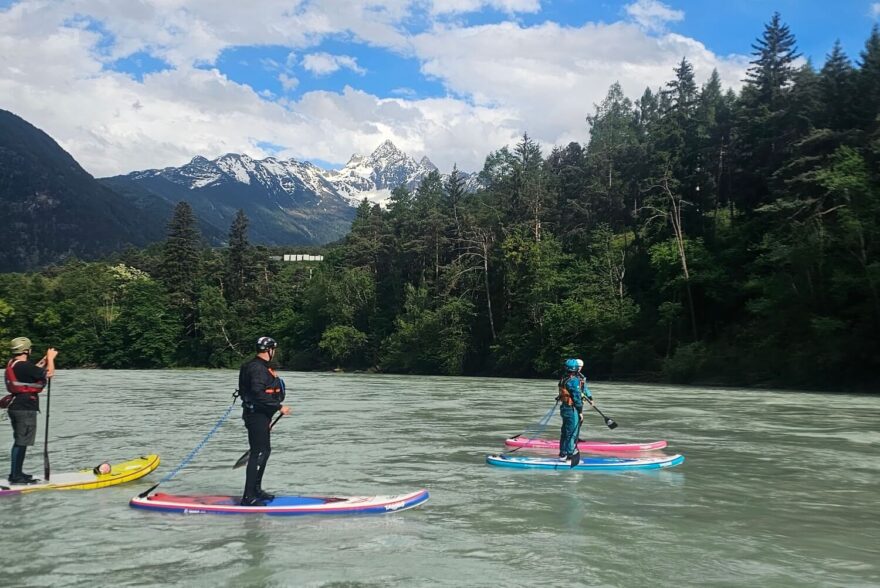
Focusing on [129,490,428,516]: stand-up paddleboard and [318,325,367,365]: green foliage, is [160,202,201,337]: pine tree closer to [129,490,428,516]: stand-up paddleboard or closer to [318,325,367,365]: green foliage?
[318,325,367,365]: green foliage

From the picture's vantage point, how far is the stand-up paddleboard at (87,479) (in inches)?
467

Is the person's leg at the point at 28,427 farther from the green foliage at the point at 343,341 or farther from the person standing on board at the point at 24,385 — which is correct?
the green foliage at the point at 343,341

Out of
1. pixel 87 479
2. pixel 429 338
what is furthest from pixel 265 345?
pixel 429 338

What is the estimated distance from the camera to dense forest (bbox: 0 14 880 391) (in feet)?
147

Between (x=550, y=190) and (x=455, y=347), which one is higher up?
(x=550, y=190)

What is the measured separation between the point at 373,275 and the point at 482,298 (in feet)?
71.2

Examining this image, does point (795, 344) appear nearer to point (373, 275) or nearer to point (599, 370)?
point (599, 370)

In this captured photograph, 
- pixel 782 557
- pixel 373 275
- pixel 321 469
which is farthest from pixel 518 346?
pixel 782 557

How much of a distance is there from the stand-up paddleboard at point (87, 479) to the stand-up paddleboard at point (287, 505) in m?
1.98

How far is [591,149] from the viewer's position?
108m

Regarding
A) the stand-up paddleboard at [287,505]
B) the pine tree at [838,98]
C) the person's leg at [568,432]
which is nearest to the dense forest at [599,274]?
the pine tree at [838,98]

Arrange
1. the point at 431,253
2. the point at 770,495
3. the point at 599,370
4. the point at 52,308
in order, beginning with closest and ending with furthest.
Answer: the point at 770,495, the point at 599,370, the point at 431,253, the point at 52,308

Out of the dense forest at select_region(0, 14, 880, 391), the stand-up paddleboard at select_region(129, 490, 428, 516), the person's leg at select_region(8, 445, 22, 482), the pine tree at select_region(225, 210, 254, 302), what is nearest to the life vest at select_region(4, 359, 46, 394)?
the person's leg at select_region(8, 445, 22, 482)

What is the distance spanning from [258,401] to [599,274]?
186ft
